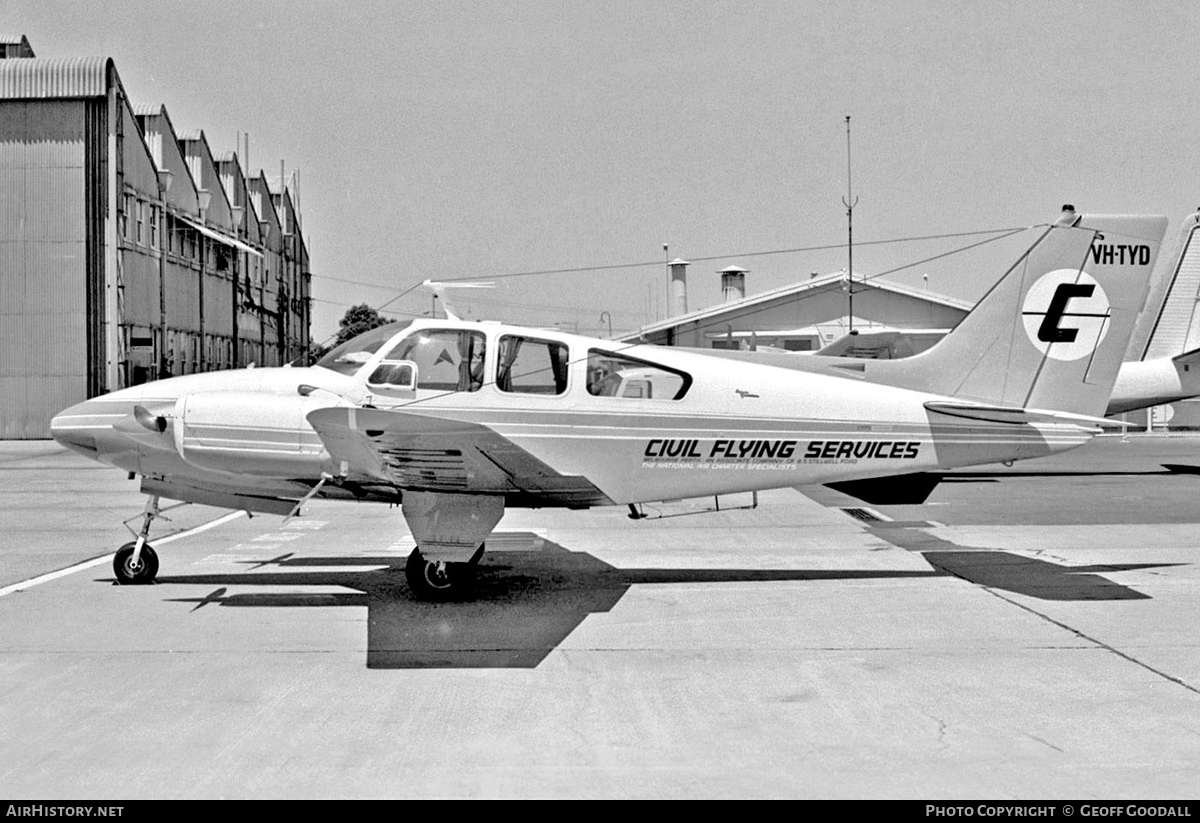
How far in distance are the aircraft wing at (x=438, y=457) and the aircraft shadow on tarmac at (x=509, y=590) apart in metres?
0.92

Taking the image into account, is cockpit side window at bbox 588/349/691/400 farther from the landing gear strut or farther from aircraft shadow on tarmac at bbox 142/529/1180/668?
the landing gear strut

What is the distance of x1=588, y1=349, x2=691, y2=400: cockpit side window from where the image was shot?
949cm

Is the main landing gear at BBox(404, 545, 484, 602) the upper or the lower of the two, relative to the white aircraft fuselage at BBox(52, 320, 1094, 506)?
lower

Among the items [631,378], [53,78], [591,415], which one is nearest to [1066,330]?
[631,378]

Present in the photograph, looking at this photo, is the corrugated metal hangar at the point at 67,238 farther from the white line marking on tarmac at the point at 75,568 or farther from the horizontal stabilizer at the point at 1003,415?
the horizontal stabilizer at the point at 1003,415

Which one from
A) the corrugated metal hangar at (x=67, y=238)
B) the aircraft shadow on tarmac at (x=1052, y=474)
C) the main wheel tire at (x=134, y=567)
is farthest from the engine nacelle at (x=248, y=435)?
the corrugated metal hangar at (x=67, y=238)

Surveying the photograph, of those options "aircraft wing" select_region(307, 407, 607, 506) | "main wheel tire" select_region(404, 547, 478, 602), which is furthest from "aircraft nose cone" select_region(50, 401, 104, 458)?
"main wheel tire" select_region(404, 547, 478, 602)

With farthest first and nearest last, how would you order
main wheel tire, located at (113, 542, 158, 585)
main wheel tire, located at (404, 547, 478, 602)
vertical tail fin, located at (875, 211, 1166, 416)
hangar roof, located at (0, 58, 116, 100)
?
hangar roof, located at (0, 58, 116, 100) < vertical tail fin, located at (875, 211, 1166, 416) < main wheel tire, located at (113, 542, 158, 585) < main wheel tire, located at (404, 547, 478, 602)

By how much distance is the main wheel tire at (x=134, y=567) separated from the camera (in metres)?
9.76

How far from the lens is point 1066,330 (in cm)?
1021

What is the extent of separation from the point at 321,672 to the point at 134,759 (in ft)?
5.80

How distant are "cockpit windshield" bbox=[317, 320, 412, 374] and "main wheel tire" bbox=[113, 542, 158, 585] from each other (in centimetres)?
234

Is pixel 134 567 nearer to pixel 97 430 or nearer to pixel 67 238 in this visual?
pixel 97 430

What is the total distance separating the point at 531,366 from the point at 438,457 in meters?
1.16
